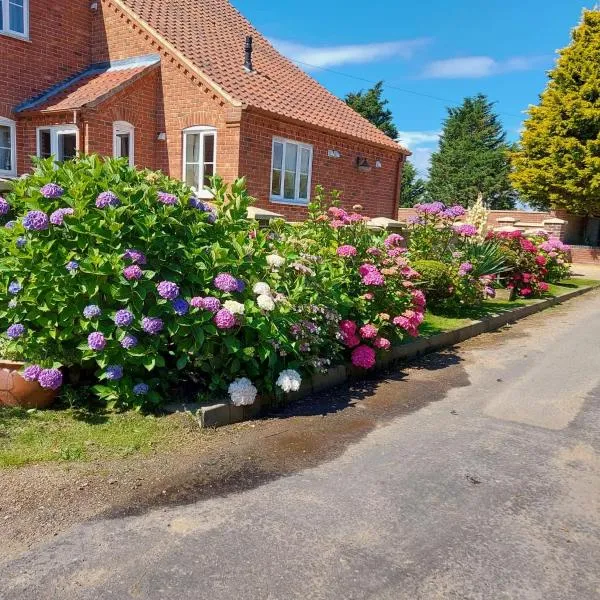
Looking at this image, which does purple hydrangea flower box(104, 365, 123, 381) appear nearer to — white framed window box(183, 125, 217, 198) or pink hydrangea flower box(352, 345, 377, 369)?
pink hydrangea flower box(352, 345, 377, 369)

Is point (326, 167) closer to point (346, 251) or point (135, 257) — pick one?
point (346, 251)

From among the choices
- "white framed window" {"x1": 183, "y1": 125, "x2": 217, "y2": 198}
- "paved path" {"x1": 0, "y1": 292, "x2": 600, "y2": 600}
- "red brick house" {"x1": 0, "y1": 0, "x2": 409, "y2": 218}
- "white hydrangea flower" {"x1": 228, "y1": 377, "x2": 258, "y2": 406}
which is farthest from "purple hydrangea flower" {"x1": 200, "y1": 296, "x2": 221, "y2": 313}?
"white framed window" {"x1": 183, "y1": 125, "x2": 217, "y2": 198}

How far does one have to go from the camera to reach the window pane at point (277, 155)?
1446cm

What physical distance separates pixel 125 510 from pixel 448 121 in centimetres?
5687

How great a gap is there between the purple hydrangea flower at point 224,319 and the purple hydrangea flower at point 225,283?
23cm

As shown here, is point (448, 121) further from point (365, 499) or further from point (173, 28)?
point (365, 499)

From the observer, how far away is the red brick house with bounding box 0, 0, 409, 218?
1357 cm

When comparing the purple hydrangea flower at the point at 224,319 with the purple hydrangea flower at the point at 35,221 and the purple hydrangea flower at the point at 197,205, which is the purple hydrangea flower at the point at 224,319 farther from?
the purple hydrangea flower at the point at 35,221

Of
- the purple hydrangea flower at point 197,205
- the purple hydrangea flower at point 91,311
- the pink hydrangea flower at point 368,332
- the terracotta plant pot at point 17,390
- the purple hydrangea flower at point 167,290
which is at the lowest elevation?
the terracotta plant pot at point 17,390

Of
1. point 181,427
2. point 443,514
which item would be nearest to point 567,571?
point 443,514

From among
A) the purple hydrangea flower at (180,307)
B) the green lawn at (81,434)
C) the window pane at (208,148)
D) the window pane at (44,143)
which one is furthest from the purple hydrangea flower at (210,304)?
the window pane at (44,143)

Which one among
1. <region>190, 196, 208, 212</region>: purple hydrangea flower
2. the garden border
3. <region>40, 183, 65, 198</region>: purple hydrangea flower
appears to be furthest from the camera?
<region>190, 196, 208, 212</region>: purple hydrangea flower

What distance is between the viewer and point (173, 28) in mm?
15188

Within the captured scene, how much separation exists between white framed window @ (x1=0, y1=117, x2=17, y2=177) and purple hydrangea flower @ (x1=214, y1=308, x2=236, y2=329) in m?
12.6
